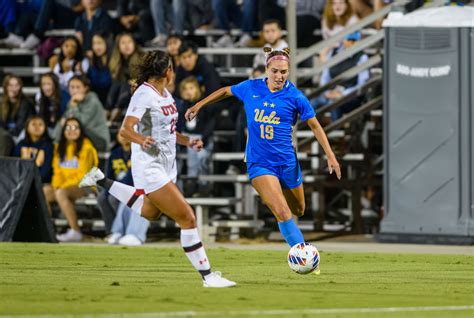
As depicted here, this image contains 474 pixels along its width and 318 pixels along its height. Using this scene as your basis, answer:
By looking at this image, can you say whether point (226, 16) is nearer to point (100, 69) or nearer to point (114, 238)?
point (100, 69)

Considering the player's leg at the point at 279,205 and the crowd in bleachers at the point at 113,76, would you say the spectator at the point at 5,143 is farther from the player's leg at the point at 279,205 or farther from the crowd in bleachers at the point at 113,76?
the player's leg at the point at 279,205

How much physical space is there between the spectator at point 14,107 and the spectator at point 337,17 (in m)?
5.18

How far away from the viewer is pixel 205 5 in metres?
24.6

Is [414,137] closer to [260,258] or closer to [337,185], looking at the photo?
[337,185]

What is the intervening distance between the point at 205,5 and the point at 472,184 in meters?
7.04

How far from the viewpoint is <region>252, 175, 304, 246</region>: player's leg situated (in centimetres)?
1438

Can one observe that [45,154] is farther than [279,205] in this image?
Yes

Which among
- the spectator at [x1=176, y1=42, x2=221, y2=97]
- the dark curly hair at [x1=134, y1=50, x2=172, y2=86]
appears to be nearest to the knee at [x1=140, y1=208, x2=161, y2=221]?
the dark curly hair at [x1=134, y1=50, x2=172, y2=86]

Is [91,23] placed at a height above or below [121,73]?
above

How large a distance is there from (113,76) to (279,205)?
9176 mm

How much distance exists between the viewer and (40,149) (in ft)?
71.9

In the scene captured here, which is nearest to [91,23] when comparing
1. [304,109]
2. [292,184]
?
[292,184]

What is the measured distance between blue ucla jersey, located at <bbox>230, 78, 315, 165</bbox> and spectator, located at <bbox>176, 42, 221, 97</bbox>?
6926 millimetres

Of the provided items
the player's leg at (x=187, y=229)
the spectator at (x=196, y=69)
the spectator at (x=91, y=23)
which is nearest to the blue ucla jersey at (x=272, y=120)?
the player's leg at (x=187, y=229)
